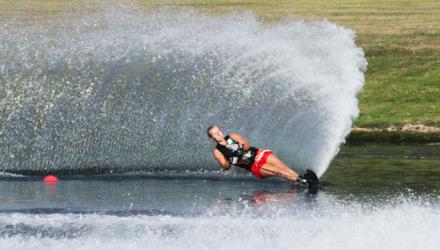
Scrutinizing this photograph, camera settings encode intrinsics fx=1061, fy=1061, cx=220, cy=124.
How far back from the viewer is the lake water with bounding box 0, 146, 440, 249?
1267 centimetres

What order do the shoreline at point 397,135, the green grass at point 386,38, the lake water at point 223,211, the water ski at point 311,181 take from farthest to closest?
the green grass at point 386,38 < the shoreline at point 397,135 < the water ski at point 311,181 < the lake water at point 223,211

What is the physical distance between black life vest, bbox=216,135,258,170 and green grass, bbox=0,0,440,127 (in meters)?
13.1

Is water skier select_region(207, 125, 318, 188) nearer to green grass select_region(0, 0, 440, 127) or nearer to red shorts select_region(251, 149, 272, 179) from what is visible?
red shorts select_region(251, 149, 272, 179)

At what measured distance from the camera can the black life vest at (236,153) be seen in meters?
18.4

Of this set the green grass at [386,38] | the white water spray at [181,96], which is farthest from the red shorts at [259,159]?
the green grass at [386,38]

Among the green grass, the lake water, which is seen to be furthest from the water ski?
the green grass

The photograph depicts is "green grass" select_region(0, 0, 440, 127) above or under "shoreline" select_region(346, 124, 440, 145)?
above

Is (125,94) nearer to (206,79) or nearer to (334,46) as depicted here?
(206,79)

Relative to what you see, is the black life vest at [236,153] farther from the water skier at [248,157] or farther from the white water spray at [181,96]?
the white water spray at [181,96]

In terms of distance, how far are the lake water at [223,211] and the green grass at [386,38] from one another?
10756mm

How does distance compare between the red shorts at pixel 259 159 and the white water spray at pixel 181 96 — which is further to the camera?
the white water spray at pixel 181 96

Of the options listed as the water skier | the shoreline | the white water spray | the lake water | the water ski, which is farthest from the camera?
the shoreline

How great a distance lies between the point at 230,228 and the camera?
13125 millimetres

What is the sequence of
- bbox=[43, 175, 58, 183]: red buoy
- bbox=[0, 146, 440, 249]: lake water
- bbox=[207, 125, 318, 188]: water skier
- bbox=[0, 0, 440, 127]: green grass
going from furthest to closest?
1. bbox=[0, 0, 440, 127]: green grass
2. bbox=[43, 175, 58, 183]: red buoy
3. bbox=[207, 125, 318, 188]: water skier
4. bbox=[0, 146, 440, 249]: lake water
